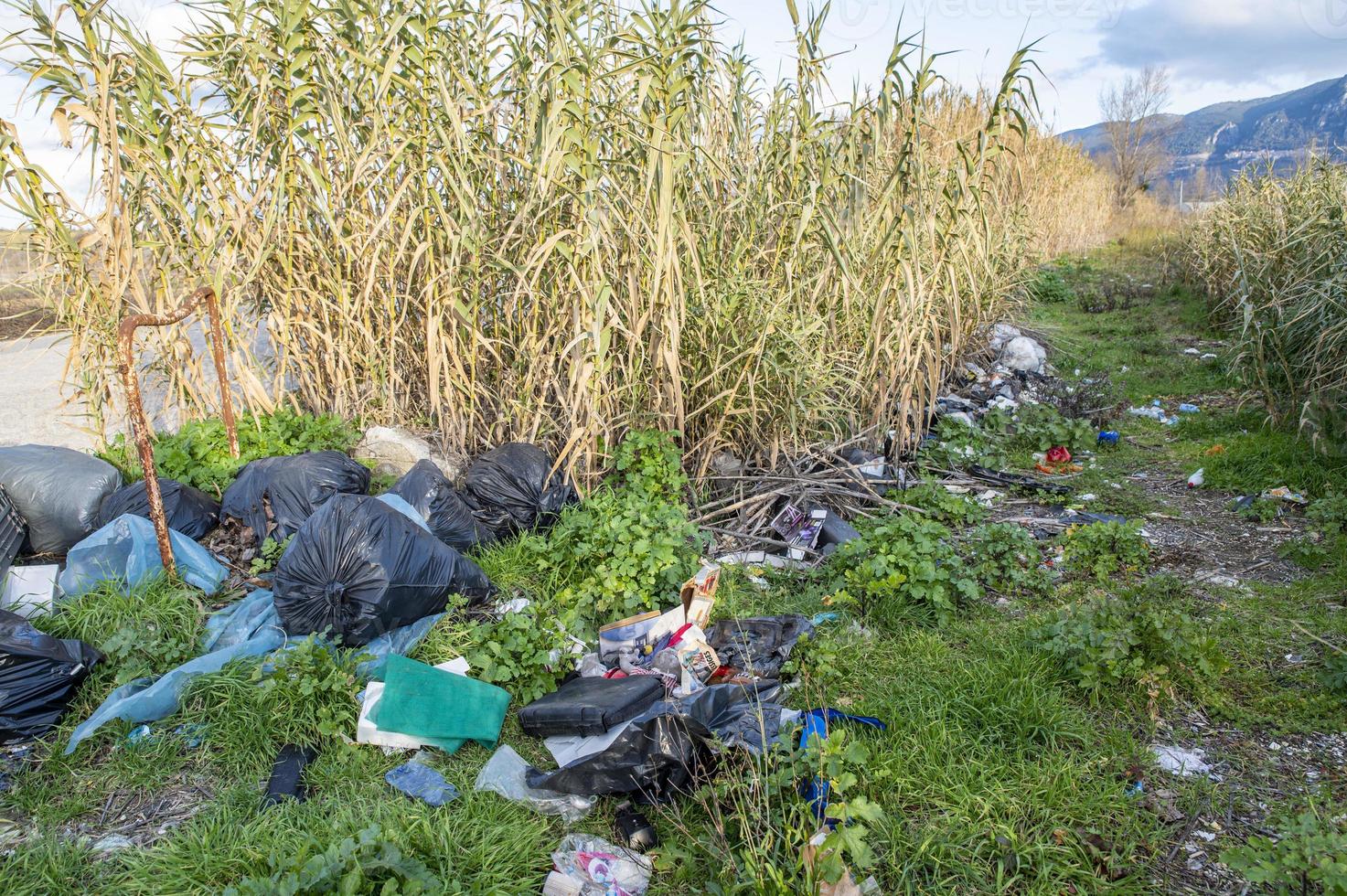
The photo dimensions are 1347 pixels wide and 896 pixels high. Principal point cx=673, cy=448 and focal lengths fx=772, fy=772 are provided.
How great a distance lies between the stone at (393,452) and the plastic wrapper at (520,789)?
182 centimetres

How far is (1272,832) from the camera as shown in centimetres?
181

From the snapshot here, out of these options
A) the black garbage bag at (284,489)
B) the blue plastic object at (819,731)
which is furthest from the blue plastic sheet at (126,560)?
the blue plastic object at (819,731)

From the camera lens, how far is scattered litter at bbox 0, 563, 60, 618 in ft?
8.78

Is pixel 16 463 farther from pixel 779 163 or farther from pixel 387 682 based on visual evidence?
pixel 779 163

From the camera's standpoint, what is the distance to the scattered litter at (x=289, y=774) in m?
1.98

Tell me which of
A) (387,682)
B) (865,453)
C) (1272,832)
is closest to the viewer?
(1272,832)

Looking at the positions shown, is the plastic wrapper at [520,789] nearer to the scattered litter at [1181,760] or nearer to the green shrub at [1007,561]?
the scattered litter at [1181,760]

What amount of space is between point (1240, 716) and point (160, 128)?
14.8 feet

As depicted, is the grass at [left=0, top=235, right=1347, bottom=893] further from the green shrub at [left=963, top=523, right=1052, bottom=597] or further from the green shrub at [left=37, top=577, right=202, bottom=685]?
the green shrub at [left=963, top=523, right=1052, bottom=597]

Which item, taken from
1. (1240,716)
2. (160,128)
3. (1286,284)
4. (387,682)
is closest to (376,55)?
(160,128)

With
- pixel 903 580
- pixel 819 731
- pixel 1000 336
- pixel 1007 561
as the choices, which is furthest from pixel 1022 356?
pixel 819 731

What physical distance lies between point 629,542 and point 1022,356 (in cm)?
533

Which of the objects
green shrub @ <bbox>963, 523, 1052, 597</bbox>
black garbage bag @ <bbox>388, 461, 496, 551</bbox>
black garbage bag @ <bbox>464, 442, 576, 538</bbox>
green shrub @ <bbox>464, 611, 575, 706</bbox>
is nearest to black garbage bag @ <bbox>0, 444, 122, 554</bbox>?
black garbage bag @ <bbox>388, 461, 496, 551</bbox>

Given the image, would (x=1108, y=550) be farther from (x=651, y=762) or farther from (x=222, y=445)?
(x=222, y=445)
